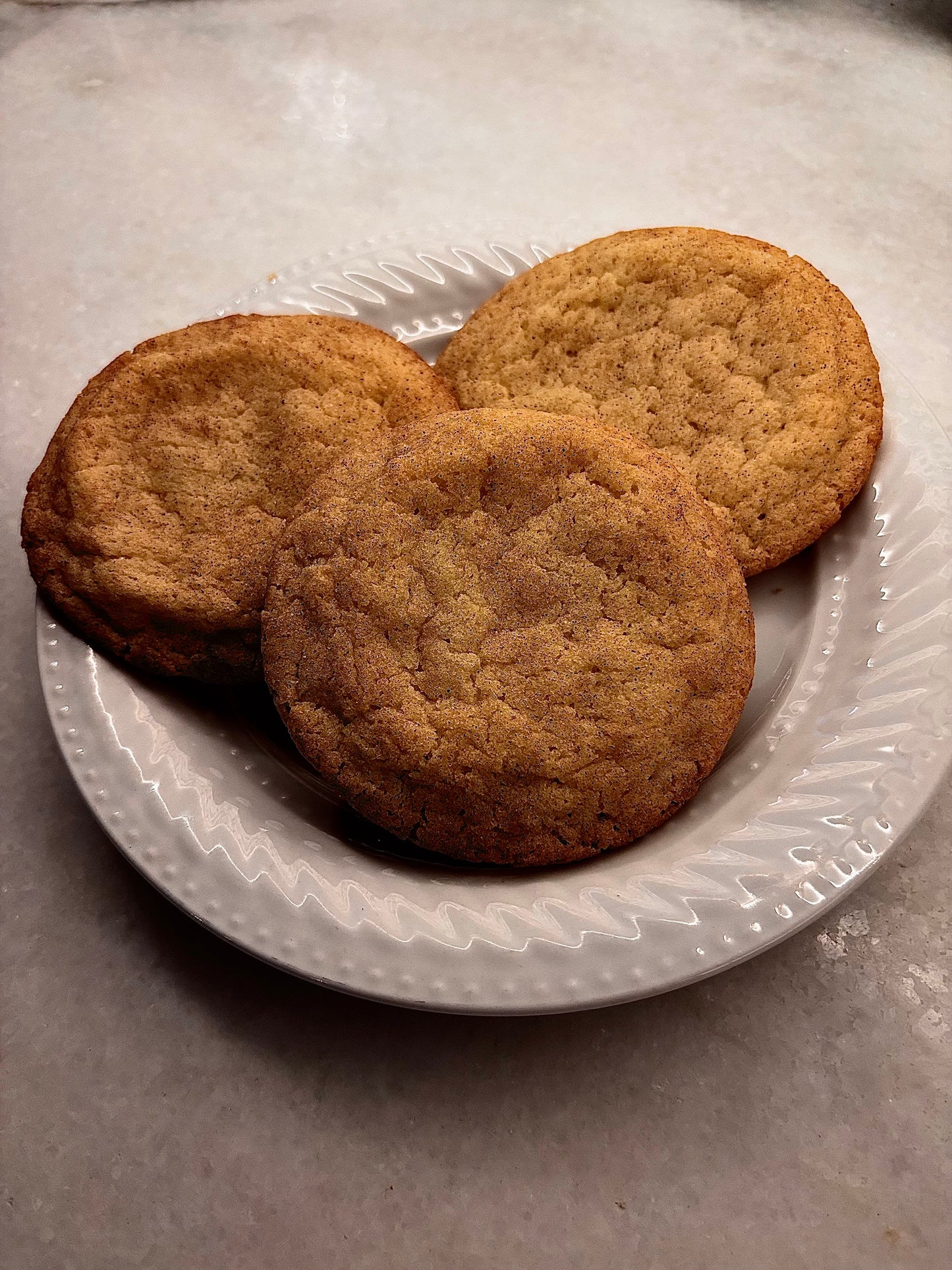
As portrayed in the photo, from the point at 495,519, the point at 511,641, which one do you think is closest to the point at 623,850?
the point at 511,641

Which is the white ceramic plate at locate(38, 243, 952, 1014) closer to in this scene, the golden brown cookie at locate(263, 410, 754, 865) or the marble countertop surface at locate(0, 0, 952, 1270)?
the golden brown cookie at locate(263, 410, 754, 865)

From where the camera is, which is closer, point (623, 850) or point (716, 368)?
point (623, 850)

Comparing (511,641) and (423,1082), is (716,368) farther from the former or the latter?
(423,1082)

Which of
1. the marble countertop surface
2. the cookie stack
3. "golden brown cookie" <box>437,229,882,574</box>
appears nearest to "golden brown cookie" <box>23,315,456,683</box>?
the cookie stack

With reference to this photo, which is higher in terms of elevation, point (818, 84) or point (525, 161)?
point (818, 84)

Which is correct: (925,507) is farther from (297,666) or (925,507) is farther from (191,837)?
(191,837)

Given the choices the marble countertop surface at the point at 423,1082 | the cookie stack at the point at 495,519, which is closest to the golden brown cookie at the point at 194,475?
the cookie stack at the point at 495,519

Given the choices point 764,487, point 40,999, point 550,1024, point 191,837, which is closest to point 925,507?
point 764,487

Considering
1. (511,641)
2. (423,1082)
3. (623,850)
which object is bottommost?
(423,1082)
